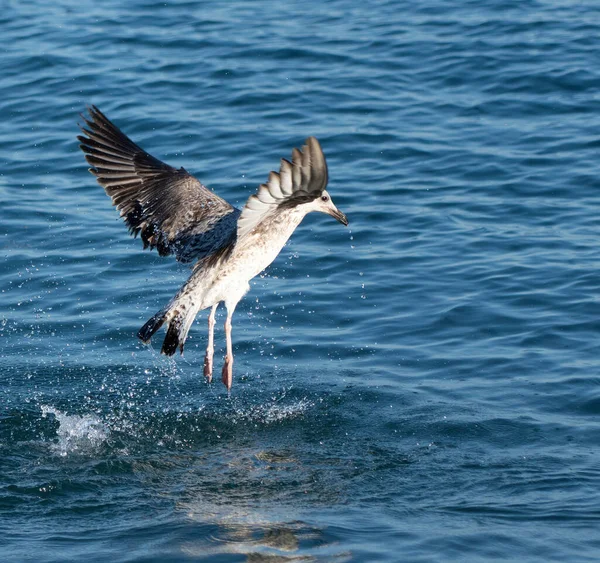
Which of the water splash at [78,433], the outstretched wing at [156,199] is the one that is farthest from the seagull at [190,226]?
the water splash at [78,433]

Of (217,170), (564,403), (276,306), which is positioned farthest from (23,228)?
(564,403)

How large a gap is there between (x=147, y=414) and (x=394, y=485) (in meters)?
2.00

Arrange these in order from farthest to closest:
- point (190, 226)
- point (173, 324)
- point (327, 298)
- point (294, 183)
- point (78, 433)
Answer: point (327, 298) < point (190, 226) < point (173, 324) < point (78, 433) < point (294, 183)

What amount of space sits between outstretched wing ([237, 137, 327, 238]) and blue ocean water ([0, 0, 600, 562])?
1.60m

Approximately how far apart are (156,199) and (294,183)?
2237 millimetres

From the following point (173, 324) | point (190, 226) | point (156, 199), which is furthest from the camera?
point (156, 199)

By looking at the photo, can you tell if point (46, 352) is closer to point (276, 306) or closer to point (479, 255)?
point (276, 306)

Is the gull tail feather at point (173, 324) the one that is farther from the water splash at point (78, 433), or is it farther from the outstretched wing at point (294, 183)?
the outstretched wing at point (294, 183)

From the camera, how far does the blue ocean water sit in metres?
6.14

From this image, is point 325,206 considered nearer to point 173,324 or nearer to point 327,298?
point 173,324

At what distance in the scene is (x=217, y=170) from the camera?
455 inches

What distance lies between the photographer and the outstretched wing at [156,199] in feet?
25.7

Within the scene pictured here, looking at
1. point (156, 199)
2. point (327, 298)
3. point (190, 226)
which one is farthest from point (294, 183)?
point (327, 298)

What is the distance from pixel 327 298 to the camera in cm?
941
